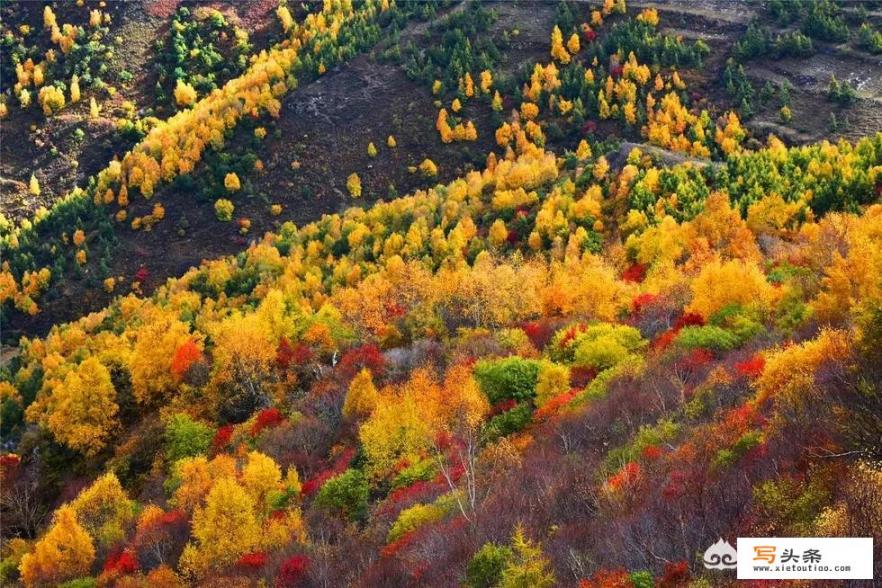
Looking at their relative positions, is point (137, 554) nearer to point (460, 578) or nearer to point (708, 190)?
point (460, 578)

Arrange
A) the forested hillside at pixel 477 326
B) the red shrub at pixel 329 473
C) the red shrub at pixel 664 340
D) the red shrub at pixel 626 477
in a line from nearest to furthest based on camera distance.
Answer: the forested hillside at pixel 477 326 → the red shrub at pixel 626 477 → the red shrub at pixel 329 473 → the red shrub at pixel 664 340

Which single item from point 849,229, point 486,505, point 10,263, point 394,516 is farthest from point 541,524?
point 10,263

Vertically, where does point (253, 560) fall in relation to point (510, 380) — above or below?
below

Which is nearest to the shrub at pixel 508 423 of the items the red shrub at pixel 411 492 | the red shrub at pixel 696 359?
the red shrub at pixel 411 492

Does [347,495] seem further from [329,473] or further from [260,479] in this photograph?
[260,479]

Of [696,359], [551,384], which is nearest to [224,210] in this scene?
[551,384]

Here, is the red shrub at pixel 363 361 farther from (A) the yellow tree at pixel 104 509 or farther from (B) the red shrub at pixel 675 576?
(B) the red shrub at pixel 675 576
